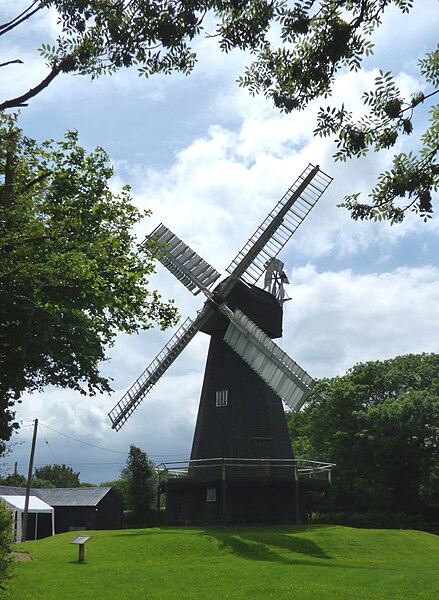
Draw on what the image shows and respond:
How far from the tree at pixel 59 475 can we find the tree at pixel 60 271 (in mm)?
89367

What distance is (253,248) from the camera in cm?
3325

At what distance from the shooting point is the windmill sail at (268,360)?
28.0 meters

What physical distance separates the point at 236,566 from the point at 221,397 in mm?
→ 11730

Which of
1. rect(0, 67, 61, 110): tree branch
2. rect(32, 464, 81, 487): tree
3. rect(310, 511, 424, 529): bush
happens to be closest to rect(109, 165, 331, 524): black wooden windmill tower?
rect(310, 511, 424, 529): bush

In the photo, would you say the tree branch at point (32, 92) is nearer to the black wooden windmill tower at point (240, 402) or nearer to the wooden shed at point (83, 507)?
the black wooden windmill tower at point (240, 402)

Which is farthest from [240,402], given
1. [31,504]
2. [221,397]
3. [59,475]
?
[59,475]

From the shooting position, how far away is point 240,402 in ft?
104

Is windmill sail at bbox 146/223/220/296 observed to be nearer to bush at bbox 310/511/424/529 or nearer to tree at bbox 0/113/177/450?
tree at bbox 0/113/177/450

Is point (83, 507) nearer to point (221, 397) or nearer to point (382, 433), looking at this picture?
point (221, 397)

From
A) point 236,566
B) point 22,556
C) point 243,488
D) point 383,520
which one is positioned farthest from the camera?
point 383,520

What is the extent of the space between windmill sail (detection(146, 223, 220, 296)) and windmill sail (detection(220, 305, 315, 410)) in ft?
8.00

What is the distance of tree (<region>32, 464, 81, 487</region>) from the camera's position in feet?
337

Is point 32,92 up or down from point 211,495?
up

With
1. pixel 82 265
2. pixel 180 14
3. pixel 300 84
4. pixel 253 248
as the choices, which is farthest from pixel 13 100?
pixel 253 248
